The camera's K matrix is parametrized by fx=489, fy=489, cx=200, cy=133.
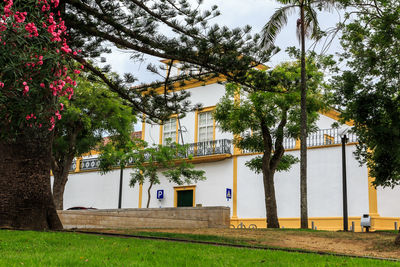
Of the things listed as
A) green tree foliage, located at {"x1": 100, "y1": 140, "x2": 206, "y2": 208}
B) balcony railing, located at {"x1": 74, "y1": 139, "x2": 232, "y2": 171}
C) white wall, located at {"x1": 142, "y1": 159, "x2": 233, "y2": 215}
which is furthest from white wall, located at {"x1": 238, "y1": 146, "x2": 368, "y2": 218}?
green tree foliage, located at {"x1": 100, "y1": 140, "x2": 206, "y2": 208}

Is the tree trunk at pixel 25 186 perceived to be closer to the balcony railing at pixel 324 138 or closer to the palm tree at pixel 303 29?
the palm tree at pixel 303 29

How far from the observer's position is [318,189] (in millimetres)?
23156

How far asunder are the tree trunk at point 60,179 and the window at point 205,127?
27.6ft

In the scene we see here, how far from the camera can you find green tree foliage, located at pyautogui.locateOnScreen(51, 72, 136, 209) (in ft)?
72.3

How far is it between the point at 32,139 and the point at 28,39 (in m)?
5.36

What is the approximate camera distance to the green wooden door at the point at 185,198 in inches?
1094

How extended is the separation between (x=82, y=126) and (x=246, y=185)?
899cm

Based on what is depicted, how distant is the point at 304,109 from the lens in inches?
653

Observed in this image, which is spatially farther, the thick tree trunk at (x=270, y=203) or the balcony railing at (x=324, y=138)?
the balcony railing at (x=324, y=138)

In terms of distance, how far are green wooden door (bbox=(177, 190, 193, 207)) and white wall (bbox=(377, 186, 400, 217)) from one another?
417 inches

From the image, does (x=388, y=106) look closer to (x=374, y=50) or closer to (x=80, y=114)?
(x=374, y=50)

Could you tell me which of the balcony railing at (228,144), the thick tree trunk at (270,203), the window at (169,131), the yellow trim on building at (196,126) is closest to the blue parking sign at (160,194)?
the balcony railing at (228,144)

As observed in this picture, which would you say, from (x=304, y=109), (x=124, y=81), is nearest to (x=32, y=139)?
(x=124, y=81)

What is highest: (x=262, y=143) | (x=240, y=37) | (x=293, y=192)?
(x=240, y=37)
